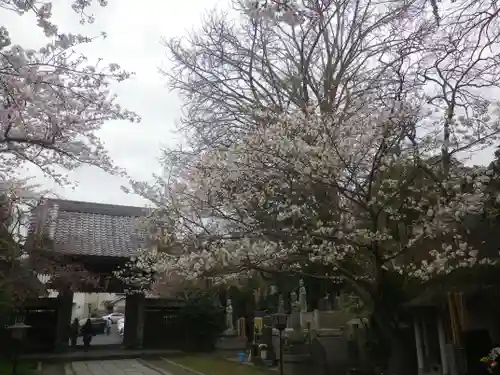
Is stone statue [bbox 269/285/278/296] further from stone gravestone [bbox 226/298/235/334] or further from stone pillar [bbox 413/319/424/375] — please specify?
stone pillar [bbox 413/319/424/375]

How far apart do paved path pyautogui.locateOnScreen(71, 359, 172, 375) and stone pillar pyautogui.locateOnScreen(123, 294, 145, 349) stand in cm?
218

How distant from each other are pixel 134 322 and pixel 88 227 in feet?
14.2

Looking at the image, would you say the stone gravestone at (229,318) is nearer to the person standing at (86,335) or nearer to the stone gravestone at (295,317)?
the stone gravestone at (295,317)

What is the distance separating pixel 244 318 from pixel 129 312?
5.17 metres

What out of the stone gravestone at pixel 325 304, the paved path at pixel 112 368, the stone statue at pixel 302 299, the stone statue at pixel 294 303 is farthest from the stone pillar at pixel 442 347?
the paved path at pixel 112 368

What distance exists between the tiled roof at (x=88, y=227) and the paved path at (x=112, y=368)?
3.82m

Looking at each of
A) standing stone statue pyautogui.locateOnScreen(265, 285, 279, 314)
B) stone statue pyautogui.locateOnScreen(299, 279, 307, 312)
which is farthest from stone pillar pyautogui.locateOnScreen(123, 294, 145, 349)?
stone statue pyautogui.locateOnScreen(299, 279, 307, 312)

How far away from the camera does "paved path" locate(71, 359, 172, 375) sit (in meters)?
12.0

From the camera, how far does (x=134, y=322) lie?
17.1 metres

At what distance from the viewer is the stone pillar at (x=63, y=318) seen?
1566 cm

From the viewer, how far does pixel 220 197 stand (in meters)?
8.45

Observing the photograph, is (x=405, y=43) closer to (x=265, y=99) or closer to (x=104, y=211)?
(x=265, y=99)

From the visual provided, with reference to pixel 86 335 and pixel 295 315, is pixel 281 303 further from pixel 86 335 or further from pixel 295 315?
pixel 86 335

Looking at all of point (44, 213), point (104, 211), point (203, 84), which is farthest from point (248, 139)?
point (104, 211)
